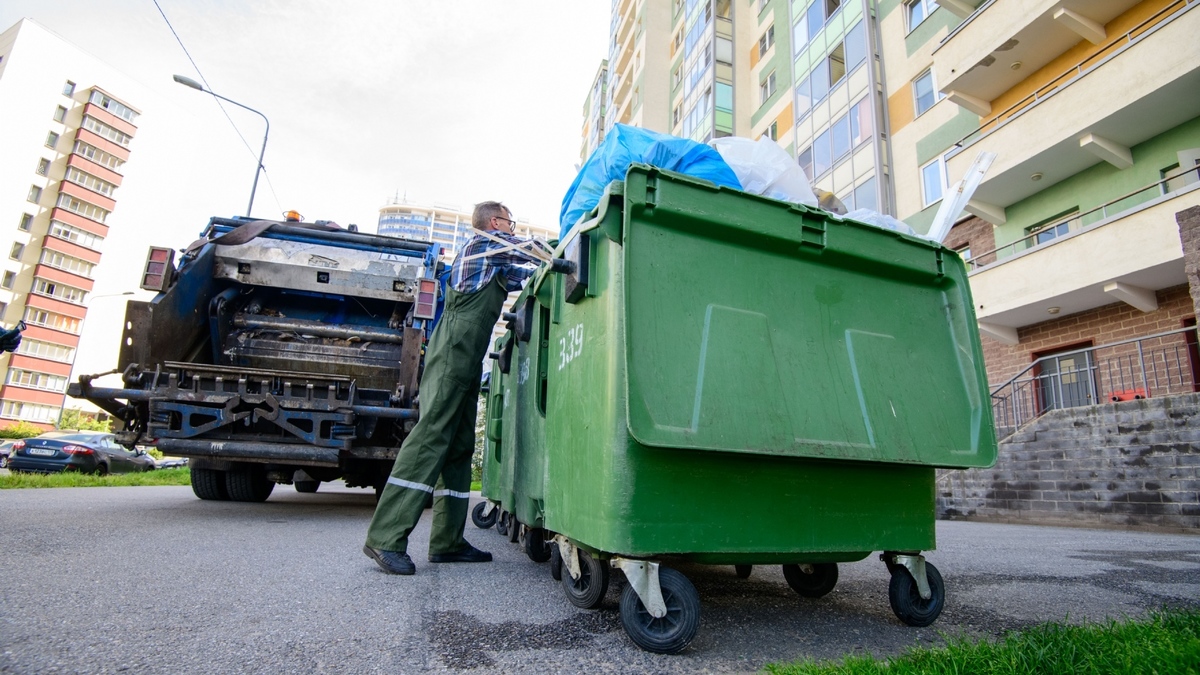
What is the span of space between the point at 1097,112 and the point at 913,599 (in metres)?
11.9

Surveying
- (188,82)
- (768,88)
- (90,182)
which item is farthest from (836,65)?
(90,182)

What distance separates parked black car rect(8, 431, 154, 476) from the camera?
13.2 m

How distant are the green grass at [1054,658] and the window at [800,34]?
21.8 metres

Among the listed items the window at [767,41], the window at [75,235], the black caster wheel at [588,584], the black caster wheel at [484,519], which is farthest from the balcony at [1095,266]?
the window at [75,235]

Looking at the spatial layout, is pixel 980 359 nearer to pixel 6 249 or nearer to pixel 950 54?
pixel 950 54

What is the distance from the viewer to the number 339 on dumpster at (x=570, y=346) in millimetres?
2312

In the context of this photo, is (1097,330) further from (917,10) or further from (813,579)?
(813,579)

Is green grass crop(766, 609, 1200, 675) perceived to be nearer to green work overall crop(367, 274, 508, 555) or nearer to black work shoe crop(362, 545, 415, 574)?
→ black work shoe crop(362, 545, 415, 574)

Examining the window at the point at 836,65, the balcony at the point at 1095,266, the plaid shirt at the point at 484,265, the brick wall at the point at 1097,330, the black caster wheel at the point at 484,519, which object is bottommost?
the black caster wheel at the point at 484,519

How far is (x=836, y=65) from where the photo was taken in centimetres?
1862

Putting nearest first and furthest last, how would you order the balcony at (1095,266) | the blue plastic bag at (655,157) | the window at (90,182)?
the blue plastic bag at (655,157)
the balcony at (1095,266)
the window at (90,182)

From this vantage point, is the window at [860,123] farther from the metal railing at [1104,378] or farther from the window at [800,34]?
the metal railing at [1104,378]

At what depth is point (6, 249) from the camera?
139 feet

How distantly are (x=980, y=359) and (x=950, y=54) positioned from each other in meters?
13.8
